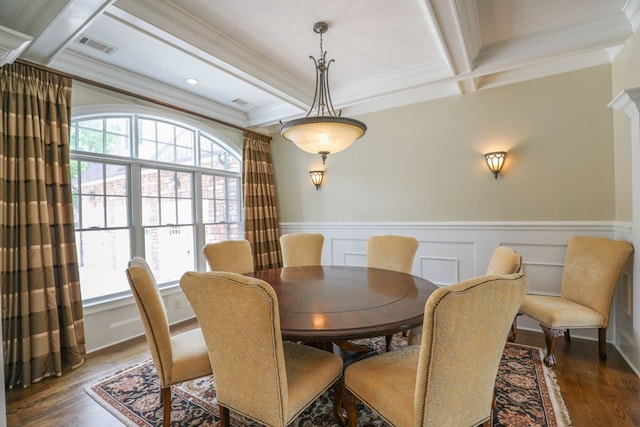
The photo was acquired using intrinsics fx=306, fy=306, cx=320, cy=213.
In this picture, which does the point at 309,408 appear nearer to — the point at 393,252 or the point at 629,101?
the point at 393,252

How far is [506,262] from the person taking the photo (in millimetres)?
1804

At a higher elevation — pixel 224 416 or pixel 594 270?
pixel 594 270

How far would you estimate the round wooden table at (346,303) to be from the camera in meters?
1.43

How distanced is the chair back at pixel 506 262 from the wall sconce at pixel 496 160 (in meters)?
1.40

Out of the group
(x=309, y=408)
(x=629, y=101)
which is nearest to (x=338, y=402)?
(x=309, y=408)

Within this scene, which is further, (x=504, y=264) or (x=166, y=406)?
(x=504, y=264)

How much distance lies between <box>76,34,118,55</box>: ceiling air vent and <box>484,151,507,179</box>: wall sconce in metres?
3.61

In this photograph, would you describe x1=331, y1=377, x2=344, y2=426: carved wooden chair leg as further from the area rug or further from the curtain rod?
the curtain rod

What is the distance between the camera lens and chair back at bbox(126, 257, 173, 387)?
62.6 inches

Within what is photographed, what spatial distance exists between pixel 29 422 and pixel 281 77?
3.26 metres

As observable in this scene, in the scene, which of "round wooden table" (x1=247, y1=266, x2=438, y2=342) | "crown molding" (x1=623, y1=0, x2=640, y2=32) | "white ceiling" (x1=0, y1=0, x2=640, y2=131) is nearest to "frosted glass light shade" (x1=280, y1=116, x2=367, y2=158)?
"white ceiling" (x1=0, y1=0, x2=640, y2=131)

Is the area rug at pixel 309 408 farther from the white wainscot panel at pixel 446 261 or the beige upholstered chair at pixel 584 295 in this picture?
the white wainscot panel at pixel 446 261

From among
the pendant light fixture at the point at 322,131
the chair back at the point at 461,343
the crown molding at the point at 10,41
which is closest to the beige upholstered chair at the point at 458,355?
the chair back at the point at 461,343

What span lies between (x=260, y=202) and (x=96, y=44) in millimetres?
2465
